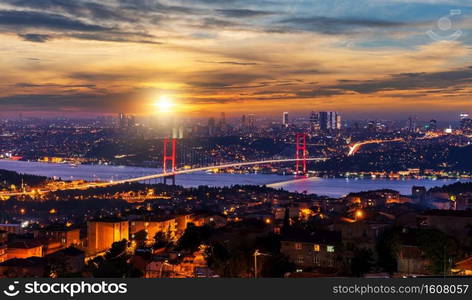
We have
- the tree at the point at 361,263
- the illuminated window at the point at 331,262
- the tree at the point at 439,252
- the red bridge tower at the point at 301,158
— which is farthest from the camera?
the red bridge tower at the point at 301,158

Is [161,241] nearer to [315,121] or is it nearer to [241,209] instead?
[241,209]

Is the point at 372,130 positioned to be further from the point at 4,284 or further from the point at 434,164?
the point at 4,284

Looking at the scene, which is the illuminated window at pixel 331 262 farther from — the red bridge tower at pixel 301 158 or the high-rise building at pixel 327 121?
the high-rise building at pixel 327 121

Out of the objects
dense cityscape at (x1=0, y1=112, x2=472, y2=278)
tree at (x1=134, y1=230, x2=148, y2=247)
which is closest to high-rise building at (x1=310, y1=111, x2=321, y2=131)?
dense cityscape at (x1=0, y1=112, x2=472, y2=278)

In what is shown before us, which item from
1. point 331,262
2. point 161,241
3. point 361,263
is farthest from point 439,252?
point 161,241

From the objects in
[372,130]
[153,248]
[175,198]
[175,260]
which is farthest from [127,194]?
[372,130]

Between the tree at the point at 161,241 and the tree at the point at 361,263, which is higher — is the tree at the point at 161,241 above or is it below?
below

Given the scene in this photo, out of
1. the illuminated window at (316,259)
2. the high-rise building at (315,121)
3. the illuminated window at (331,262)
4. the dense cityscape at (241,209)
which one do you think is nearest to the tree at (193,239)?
the dense cityscape at (241,209)

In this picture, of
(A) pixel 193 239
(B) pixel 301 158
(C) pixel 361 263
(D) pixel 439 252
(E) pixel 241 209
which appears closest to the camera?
(D) pixel 439 252
